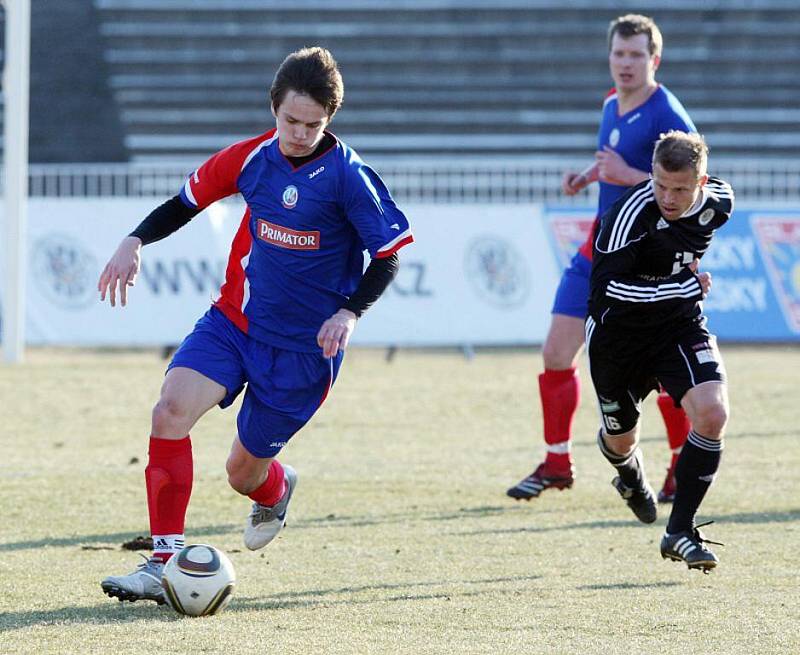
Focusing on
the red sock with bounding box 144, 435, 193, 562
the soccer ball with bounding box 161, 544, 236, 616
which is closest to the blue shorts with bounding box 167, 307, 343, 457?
the red sock with bounding box 144, 435, 193, 562

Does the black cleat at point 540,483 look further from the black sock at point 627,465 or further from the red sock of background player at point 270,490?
the red sock of background player at point 270,490

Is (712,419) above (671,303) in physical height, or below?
below

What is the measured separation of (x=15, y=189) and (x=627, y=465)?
927 centimetres

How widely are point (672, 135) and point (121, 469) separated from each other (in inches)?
168

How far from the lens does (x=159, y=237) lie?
5328 millimetres

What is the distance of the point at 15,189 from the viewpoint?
13898mm

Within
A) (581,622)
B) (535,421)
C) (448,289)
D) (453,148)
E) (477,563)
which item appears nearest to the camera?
(581,622)

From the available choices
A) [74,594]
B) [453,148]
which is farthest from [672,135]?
[453,148]

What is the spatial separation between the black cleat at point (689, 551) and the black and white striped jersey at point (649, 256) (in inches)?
33.9

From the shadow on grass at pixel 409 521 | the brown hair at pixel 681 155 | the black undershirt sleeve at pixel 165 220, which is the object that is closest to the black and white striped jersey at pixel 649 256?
the brown hair at pixel 681 155

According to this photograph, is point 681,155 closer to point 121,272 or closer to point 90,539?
point 121,272

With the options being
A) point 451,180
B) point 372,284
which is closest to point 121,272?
point 372,284

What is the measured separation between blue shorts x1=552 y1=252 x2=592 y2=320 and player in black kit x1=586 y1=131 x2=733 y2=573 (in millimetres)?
1510

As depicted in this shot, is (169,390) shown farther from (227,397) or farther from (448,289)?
(448,289)
